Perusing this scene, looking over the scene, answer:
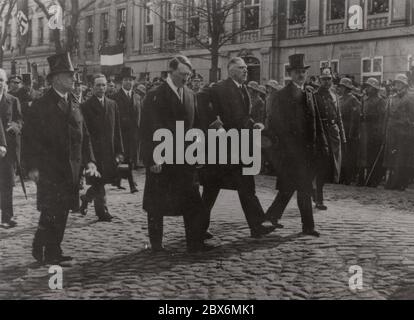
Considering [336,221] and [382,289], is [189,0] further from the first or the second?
[382,289]

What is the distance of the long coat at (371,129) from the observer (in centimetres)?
1405

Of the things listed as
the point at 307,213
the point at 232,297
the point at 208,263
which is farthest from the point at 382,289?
the point at 307,213

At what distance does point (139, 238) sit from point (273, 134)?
2.08 meters

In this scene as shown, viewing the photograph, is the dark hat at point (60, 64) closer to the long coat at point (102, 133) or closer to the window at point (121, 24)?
the long coat at point (102, 133)

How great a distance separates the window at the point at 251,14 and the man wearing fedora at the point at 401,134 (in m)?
13.2

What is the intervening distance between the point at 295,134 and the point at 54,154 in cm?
301

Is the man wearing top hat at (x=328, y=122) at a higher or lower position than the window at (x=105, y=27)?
lower

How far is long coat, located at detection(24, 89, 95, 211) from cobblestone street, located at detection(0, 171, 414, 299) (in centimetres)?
75

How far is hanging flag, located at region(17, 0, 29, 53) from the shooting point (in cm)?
2503

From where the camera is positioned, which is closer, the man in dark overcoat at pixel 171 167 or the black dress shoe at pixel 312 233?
the man in dark overcoat at pixel 171 167

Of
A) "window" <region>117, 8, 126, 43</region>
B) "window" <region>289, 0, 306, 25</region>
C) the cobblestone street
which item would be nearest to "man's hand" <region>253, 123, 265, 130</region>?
the cobblestone street

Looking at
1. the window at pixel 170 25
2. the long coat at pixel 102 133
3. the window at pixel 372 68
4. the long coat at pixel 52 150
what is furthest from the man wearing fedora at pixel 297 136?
the window at pixel 170 25

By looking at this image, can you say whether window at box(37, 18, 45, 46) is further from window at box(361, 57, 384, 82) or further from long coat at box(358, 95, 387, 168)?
long coat at box(358, 95, 387, 168)

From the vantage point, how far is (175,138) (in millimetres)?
7039
